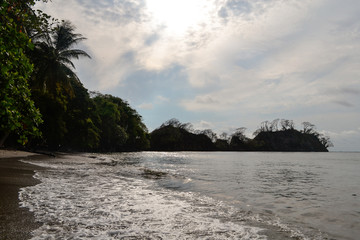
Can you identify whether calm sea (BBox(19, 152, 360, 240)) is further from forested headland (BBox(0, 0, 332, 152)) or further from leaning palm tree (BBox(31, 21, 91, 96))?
leaning palm tree (BBox(31, 21, 91, 96))

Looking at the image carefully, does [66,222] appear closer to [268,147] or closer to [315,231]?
[315,231]

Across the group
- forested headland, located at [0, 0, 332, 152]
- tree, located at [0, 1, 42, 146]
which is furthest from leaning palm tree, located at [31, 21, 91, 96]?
tree, located at [0, 1, 42, 146]

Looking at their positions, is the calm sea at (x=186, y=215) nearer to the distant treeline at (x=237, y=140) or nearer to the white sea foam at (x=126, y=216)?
the white sea foam at (x=126, y=216)

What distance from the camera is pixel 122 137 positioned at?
60.5m

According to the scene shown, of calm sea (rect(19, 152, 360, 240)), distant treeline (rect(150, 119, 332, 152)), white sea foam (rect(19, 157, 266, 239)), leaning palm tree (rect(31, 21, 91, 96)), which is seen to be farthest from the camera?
distant treeline (rect(150, 119, 332, 152))

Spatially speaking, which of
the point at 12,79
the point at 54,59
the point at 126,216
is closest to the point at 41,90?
the point at 54,59

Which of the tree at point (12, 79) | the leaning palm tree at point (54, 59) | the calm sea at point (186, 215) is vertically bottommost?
the calm sea at point (186, 215)

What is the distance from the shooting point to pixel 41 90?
2856 cm

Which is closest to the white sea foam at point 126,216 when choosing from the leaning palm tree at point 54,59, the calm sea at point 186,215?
the calm sea at point 186,215

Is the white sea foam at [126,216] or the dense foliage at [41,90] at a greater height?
the dense foliage at [41,90]

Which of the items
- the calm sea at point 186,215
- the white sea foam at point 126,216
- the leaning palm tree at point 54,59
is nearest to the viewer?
the white sea foam at point 126,216

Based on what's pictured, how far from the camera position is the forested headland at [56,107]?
267 inches

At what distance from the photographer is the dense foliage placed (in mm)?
6684

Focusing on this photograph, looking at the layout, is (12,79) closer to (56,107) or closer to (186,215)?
(186,215)
